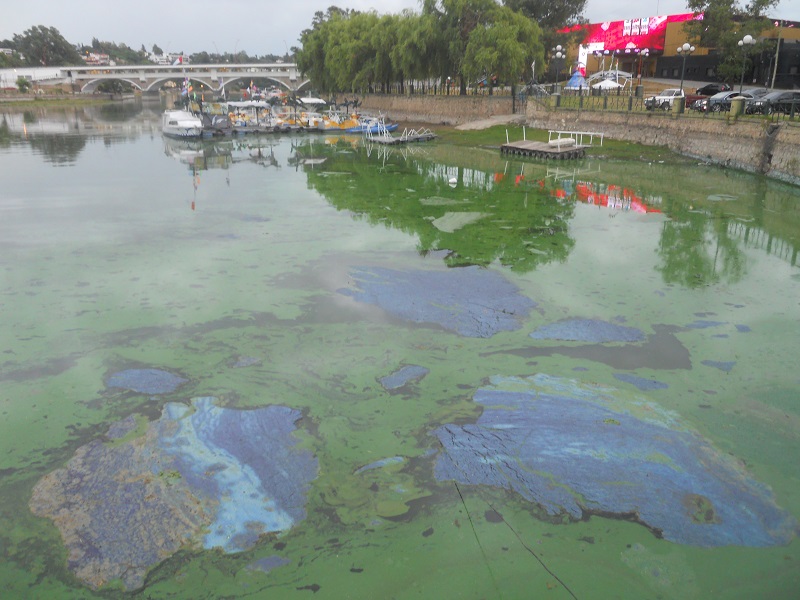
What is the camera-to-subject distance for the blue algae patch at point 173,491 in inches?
169

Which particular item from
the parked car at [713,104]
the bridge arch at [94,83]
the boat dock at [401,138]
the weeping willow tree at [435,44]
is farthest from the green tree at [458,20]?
the bridge arch at [94,83]

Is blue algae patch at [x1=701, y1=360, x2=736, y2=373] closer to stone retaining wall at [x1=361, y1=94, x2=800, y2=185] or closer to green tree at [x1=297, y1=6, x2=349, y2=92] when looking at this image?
stone retaining wall at [x1=361, y1=94, x2=800, y2=185]

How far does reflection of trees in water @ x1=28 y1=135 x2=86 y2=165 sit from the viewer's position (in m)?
25.0

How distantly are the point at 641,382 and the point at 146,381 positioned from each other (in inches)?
203

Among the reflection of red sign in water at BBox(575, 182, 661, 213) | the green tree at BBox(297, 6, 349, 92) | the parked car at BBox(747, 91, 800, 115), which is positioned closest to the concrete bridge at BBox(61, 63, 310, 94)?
the green tree at BBox(297, 6, 349, 92)

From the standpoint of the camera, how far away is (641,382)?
21.1 ft

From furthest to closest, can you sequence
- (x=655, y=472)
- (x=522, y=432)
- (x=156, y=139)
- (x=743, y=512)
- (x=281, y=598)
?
(x=156, y=139) < (x=522, y=432) < (x=655, y=472) < (x=743, y=512) < (x=281, y=598)

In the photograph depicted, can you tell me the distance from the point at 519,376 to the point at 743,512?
2.44 metres

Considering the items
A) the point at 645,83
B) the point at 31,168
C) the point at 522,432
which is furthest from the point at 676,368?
the point at 645,83

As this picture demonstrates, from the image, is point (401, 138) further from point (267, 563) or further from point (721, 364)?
point (267, 563)

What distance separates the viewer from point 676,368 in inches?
265

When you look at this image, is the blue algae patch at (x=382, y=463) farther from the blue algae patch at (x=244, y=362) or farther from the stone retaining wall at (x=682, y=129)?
the stone retaining wall at (x=682, y=129)

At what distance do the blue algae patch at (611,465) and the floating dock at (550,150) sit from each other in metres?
18.1

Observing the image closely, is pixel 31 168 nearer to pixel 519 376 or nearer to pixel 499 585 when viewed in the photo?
pixel 519 376
